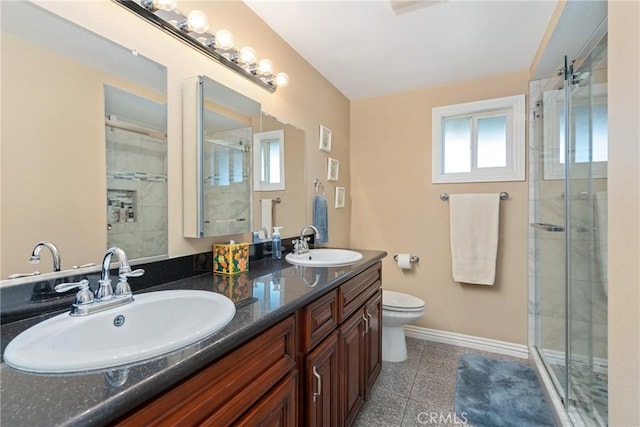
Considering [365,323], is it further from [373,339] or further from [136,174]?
[136,174]

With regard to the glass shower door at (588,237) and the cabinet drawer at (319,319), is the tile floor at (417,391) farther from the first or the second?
the cabinet drawer at (319,319)

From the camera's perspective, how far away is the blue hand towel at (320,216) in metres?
2.32

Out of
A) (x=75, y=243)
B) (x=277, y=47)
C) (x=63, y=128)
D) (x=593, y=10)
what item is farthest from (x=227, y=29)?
(x=593, y=10)

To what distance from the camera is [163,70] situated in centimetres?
123

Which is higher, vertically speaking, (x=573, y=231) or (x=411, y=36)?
(x=411, y=36)

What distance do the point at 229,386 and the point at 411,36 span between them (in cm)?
213

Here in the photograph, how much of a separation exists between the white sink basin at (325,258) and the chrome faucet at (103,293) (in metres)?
0.84

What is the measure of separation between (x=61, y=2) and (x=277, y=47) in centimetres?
119

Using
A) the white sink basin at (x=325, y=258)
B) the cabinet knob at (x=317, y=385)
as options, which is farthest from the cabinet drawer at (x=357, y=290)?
the cabinet knob at (x=317, y=385)

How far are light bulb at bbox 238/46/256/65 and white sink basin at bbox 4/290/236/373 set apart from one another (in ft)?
3.93

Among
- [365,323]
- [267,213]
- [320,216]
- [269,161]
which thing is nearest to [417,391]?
[365,323]

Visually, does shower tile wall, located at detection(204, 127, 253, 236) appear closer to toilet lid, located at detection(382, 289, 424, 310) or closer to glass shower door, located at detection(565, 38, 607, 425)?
toilet lid, located at detection(382, 289, 424, 310)

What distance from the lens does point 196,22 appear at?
1.27 meters
